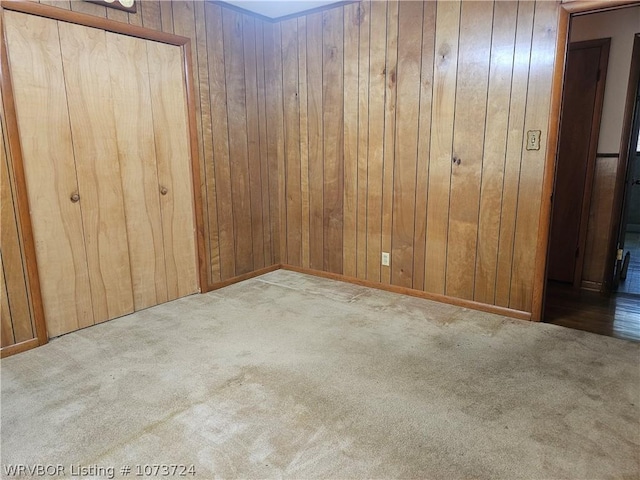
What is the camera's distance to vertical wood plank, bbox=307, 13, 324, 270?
3.57 meters

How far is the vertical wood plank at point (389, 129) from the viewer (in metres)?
3.13

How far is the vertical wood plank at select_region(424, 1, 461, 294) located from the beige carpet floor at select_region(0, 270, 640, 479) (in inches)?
18.1

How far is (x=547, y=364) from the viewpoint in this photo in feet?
7.44

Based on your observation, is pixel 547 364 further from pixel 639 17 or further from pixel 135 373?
pixel 639 17

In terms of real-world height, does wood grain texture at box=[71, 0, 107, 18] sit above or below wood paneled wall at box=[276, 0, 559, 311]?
above

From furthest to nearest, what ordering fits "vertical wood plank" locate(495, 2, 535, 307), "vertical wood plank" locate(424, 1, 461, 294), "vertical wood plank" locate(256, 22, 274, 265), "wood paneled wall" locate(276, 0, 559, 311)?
"vertical wood plank" locate(256, 22, 274, 265)
"vertical wood plank" locate(424, 1, 461, 294)
"wood paneled wall" locate(276, 0, 559, 311)
"vertical wood plank" locate(495, 2, 535, 307)

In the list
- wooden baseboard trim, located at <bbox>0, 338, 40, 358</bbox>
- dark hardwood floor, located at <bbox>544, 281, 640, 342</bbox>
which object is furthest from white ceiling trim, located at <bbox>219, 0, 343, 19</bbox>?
dark hardwood floor, located at <bbox>544, 281, 640, 342</bbox>

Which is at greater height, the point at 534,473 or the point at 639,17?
the point at 639,17

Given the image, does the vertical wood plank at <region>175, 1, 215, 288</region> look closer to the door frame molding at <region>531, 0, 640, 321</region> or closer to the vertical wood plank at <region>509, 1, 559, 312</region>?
the vertical wood plank at <region>509, 1, 559, 312</region>

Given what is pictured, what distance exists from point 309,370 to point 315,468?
27.9 inches

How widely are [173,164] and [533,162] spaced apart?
2.56 meters

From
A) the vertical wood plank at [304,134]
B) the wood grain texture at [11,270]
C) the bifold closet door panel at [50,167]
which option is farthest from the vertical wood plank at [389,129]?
the wood grain texture at [11,270]

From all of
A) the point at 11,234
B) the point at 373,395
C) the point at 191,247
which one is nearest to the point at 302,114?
the point at 191,247

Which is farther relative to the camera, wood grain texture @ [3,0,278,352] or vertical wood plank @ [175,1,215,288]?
vertical wood plank @ [175,1,215,288]
